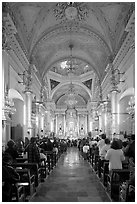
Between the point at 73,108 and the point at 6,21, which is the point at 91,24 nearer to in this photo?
the point at 6,21

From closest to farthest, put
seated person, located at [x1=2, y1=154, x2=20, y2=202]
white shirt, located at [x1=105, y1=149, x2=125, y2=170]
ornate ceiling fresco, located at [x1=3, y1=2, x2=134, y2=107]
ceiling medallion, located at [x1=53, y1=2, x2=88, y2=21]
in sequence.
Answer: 1. seated person, located at [x1=2, y1=154, x2=20, y2=202]
2. white shirt, located at [x1=105, y1=149, x2=125, y2=170]
3. ceiling medallion, located at [x1=53, y1=2, x2=88, y2=21]
4. ornate ceiling fresco, located at [x1=3, y1=2, x2=134, y2=107]

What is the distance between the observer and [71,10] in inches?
469

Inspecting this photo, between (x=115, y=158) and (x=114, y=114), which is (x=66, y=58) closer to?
(x=114, y=114)

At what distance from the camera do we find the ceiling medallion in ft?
39.1

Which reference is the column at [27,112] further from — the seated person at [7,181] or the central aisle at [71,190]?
the seated person at [7,181]

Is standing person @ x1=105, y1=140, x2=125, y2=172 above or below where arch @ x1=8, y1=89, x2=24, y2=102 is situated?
below

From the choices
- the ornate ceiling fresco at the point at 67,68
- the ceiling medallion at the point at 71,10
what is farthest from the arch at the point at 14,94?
the ornate ceiling fresco at the point at 67,68

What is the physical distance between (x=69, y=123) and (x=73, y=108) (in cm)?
226

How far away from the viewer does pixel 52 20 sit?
14.0 meters

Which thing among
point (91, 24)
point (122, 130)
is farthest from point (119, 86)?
point (91, 24)

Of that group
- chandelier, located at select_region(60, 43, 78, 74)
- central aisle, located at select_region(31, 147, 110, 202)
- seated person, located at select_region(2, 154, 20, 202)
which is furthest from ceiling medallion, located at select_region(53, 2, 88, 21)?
seated person, located at select_region(2, 154, 20, 202)

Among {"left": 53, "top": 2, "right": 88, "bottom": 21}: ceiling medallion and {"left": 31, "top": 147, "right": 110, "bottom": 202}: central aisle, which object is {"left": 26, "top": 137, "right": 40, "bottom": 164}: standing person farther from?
{"left": 53, "top": 2, "right": 88, "bottom": 21}: ceiling medallion

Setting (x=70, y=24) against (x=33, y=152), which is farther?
(x=70, y=24)

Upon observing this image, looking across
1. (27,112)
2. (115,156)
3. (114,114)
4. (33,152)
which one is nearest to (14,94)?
(27,112)
